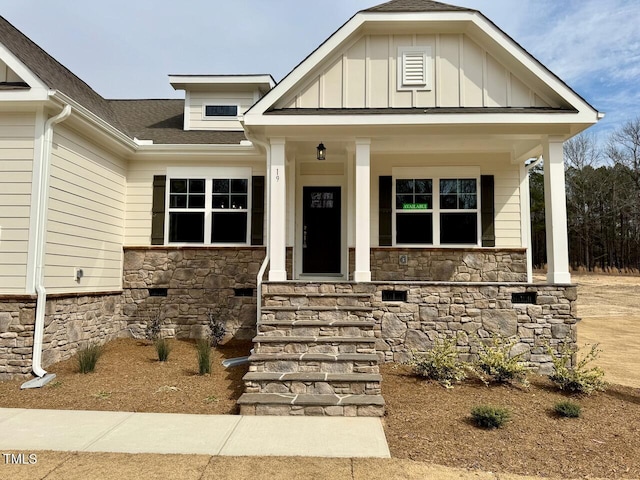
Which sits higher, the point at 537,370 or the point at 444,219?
the point at 444,219

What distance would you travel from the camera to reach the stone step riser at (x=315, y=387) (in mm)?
5105

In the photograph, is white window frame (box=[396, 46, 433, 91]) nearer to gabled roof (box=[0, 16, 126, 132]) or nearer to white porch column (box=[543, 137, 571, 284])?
white porch column (box=[543, 137, 571, 284])

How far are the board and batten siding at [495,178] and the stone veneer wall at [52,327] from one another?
18.0ft

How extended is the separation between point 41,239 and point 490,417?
6458mm

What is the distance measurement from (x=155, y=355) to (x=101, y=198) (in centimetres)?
313

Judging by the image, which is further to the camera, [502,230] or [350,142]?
[502,230]

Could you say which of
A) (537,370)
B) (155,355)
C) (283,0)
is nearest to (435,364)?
(537,370)

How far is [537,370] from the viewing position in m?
6.72

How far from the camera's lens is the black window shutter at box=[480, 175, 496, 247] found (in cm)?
904

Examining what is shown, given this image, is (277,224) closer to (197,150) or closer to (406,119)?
(406,119)

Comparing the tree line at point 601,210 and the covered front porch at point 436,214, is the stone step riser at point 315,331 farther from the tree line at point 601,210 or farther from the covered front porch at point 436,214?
the tree line at point 601,210

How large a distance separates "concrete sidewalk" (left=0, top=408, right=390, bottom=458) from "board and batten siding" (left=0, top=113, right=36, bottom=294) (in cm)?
220

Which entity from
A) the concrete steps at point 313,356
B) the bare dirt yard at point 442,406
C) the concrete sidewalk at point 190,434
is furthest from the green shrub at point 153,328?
the concrete sidewalk at point 190,434

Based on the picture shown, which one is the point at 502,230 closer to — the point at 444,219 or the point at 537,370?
the point at 444,219
